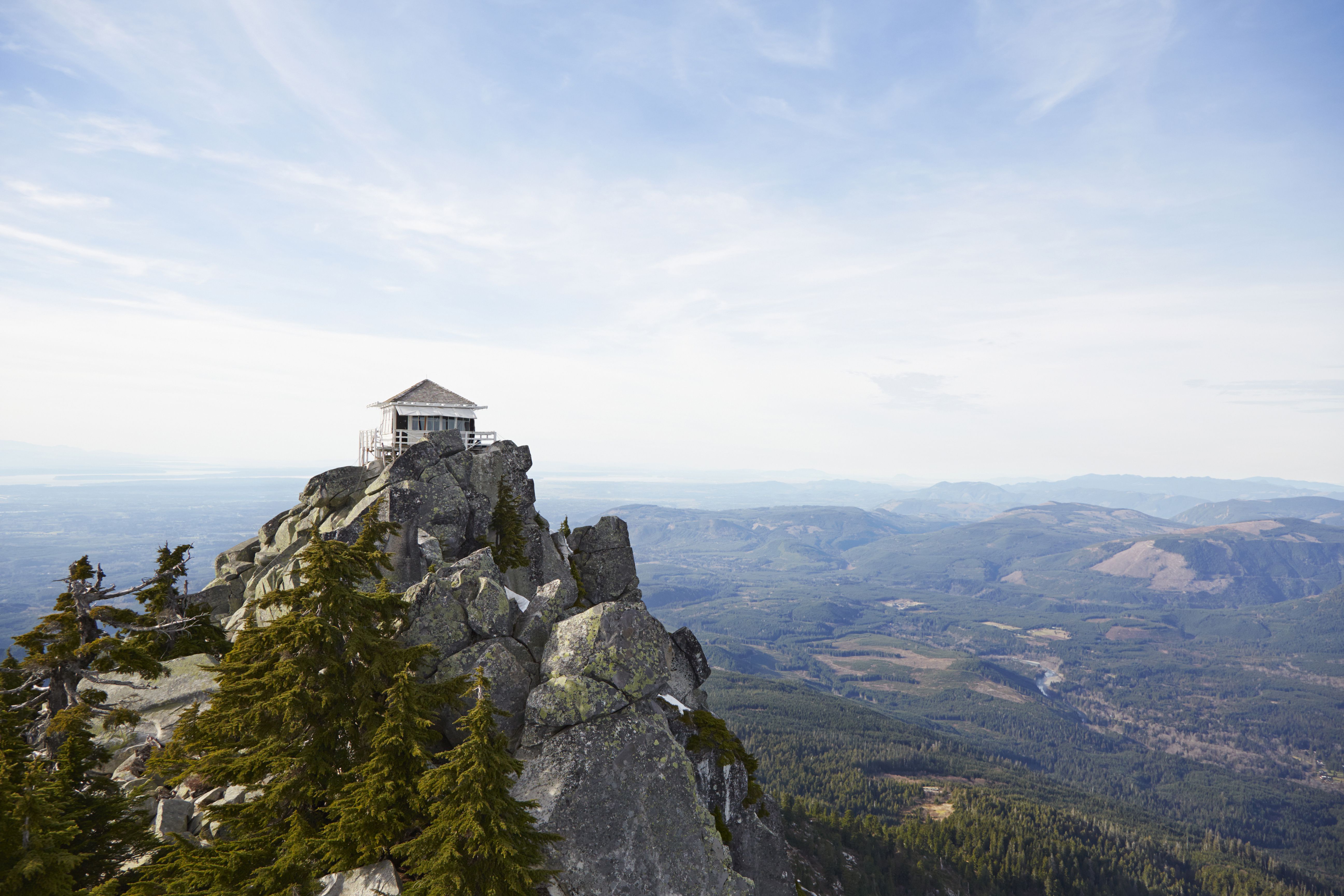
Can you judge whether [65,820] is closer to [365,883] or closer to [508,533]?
[365,883]

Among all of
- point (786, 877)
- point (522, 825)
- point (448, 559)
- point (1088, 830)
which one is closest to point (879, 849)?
point (1088, 830)

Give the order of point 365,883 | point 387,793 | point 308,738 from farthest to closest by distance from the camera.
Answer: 1. point 308,738
2. point 365,883
3. point 387,793

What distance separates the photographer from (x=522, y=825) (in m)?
18.4

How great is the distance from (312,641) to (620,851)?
44.8 ft

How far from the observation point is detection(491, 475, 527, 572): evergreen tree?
148 feet

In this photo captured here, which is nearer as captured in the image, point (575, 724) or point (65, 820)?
point (65, 820)

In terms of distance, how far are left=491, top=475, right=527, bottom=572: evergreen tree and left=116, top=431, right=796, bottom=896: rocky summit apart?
169cm

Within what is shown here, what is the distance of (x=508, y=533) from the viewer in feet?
152

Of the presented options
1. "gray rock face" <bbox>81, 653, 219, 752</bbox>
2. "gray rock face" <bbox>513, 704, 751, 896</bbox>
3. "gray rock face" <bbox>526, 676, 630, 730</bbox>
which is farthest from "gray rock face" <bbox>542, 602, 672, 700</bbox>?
"gray rock face" <bbox>81, 653, 219, 752</bbox>

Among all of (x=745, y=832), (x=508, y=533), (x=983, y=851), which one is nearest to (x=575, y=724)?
(x=745, y=832)

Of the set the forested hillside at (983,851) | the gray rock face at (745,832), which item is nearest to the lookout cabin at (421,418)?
the gray rock face at (745,832)

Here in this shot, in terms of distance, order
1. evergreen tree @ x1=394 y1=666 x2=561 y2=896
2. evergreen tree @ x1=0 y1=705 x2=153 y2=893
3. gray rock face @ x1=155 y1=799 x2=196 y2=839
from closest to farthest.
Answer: evergreen tree @ x1=0 y1=705 x2=153 y2=893, evergreen tree @ x1=394 y1=666 x2=561 y2=896, gray rock face @ x1=155 y1=799 x2=196 y2=839

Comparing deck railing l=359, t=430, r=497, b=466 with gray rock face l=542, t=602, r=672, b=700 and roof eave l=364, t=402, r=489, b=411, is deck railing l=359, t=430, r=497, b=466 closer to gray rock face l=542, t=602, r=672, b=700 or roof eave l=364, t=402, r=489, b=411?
roof eave l=364, t=402, r=489, b=411

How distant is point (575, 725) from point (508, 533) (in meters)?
24.2
